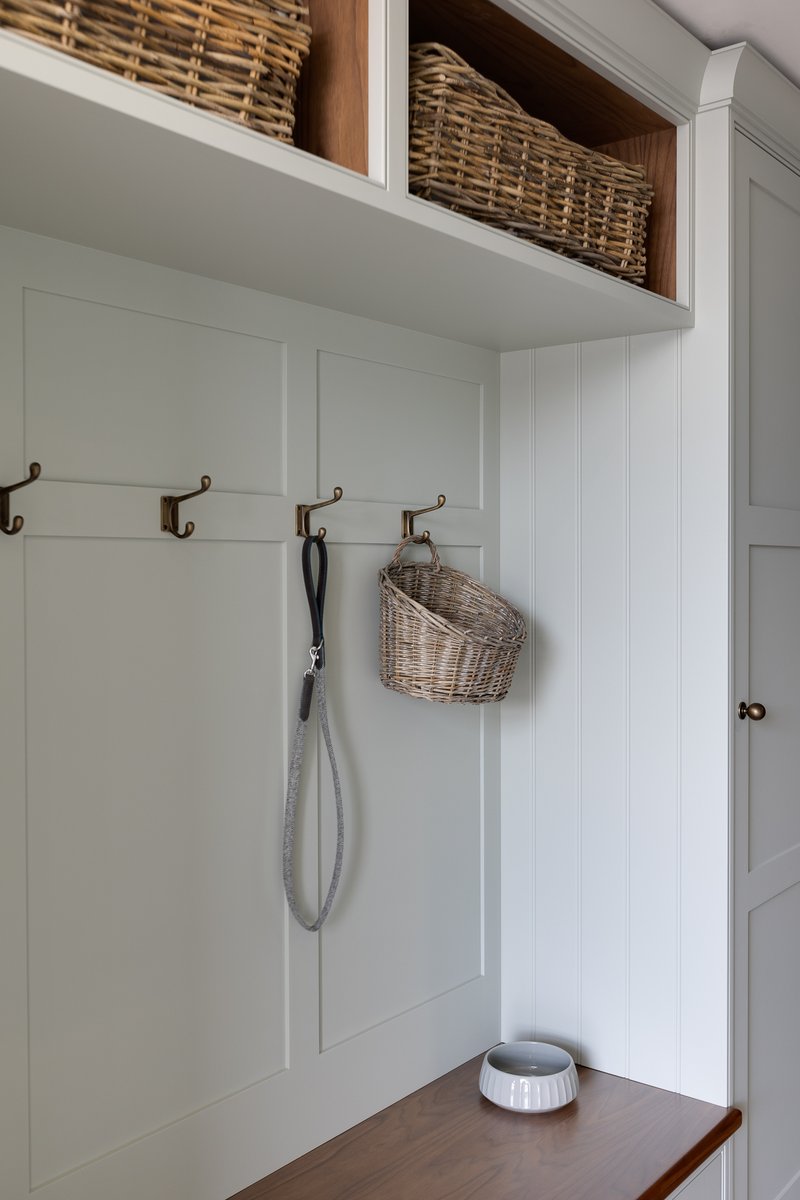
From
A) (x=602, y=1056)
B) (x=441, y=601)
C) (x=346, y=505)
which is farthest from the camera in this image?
(x=602, y=1056)

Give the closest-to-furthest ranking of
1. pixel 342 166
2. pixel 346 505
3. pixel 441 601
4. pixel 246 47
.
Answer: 1. pixel 246 47
2. pixel 342 166
3. pixel 346 505
4. pixel 441 601

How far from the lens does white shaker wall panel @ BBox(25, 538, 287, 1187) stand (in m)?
1.16

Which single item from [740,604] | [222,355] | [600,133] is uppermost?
[600,133]

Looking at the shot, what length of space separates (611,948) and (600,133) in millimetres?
1298

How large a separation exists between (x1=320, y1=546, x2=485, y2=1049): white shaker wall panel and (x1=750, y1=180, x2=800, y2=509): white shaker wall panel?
0.50 meters

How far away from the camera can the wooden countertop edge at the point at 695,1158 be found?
1396 mm

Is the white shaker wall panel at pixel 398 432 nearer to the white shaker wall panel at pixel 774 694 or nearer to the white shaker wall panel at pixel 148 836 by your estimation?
the white shaker wall panel at pixel 148 836

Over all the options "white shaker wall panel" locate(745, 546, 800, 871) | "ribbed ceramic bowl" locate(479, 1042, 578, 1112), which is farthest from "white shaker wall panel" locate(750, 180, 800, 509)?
"ribbed ceramic bowl" locate(479, 1042, 578, 1112)

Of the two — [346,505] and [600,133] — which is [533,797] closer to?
[346,505]

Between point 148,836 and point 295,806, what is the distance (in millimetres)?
235

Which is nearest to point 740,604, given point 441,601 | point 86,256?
point 441,601

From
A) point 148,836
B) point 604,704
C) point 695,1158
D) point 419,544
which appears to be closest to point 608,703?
point 604,704

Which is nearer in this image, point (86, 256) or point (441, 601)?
point (86, 256)

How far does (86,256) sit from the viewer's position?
1183mm
